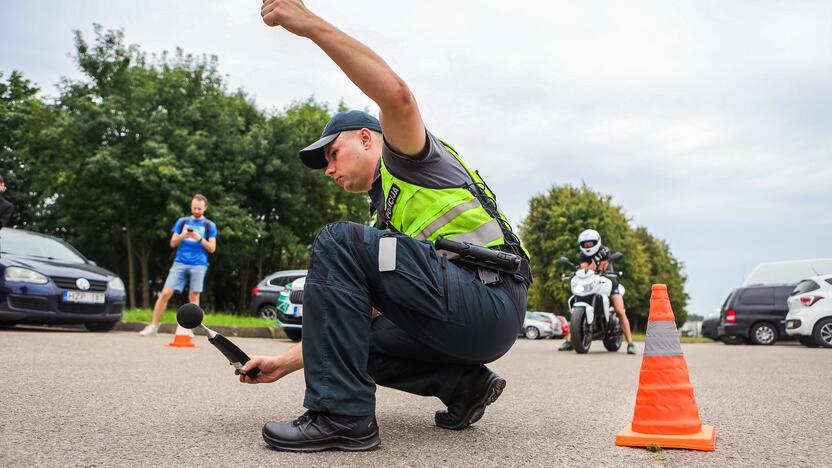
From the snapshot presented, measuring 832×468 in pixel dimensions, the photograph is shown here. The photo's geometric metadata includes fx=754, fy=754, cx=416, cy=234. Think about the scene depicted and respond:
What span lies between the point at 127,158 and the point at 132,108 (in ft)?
5.44

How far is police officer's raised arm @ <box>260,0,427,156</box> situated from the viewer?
256 cm

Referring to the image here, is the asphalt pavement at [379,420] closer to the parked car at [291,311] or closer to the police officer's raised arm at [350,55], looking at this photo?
the police officer's raised arm at [350,55]

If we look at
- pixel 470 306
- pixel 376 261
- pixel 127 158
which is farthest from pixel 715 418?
pixel 127 158

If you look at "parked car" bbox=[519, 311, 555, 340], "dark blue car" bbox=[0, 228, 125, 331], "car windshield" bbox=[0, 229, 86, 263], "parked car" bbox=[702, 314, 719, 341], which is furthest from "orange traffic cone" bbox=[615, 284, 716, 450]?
"parked car" bbox=[519, 311, 555, 340]

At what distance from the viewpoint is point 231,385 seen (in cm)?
528

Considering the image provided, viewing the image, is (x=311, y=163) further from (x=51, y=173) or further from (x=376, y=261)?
(x=51, y=173)

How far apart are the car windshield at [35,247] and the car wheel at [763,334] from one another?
52.7ft

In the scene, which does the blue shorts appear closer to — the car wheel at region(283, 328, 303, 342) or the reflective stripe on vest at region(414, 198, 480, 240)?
the car wheel at region(283, 328, 303, 342)

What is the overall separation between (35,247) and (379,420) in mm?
10216

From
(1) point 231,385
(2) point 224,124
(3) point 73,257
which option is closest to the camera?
(1) point 231,385

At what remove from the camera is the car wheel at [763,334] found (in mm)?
19281

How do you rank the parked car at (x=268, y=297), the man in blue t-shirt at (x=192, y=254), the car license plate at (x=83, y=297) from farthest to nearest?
1. the parked car at (x=268, y=297)
2. the car license plate at (x=83, y=297)
3. the man in blue t-shirt at (x=192, y=254)

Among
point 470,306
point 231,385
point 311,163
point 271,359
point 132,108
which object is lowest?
point 231,385

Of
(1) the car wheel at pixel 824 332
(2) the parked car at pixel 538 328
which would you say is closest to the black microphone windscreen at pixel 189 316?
(1) the car wheel at pixel 824 332
